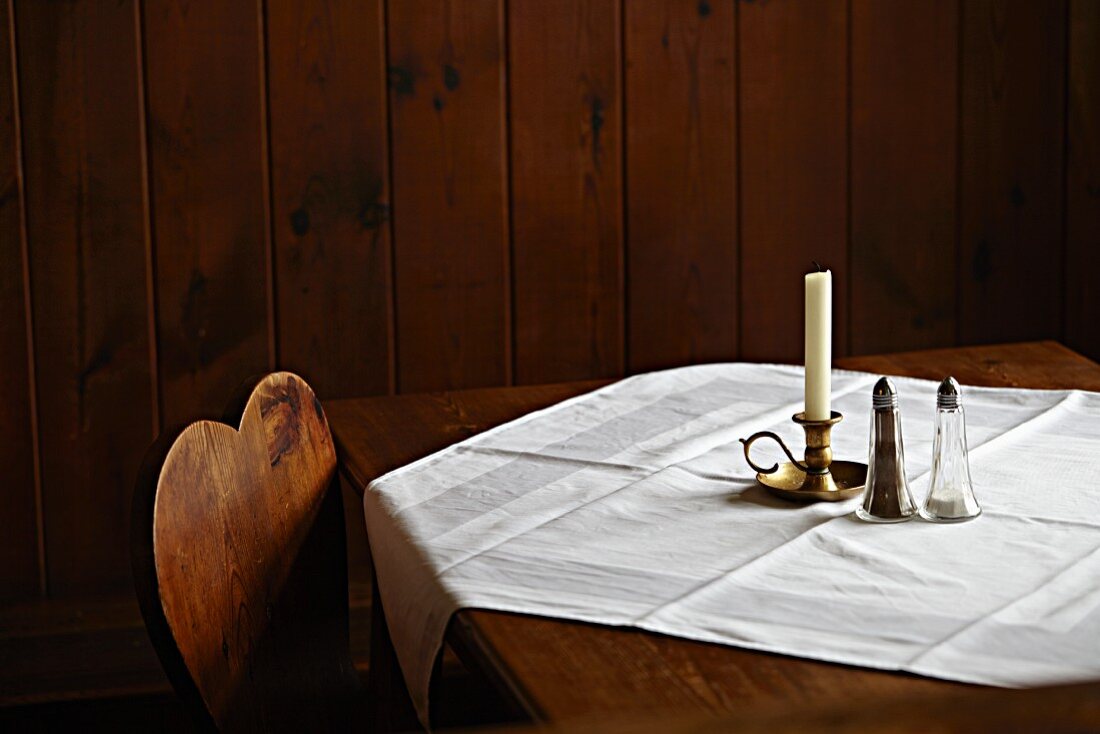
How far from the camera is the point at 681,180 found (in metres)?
2.15

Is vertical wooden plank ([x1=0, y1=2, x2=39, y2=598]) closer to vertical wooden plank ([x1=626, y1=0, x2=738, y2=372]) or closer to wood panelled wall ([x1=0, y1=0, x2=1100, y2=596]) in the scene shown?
wood panelled wall ([x1=0, y1=0, x2=1100, y2=596])

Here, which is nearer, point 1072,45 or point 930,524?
point 930,524

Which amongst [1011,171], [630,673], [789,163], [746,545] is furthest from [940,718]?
[1011,171]

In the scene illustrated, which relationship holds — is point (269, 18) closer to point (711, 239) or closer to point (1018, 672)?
point (711, 239)

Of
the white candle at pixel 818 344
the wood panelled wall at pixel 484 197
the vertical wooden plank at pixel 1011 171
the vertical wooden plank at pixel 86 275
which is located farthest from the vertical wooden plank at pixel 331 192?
→ the white candle at pixel 818 344

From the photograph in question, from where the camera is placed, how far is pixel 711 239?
218 centimetres

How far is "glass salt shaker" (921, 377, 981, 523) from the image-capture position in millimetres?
966

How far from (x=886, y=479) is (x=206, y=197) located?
50.9 inches

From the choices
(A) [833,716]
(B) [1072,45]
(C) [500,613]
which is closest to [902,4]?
(B) [1072,45]

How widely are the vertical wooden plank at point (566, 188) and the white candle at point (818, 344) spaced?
1.11m

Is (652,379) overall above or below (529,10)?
below

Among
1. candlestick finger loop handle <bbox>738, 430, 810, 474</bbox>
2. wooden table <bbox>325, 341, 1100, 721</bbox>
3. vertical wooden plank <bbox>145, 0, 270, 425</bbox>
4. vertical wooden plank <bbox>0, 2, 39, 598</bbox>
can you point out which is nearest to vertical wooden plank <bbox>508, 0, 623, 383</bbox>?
vertical wooden plank <bbox>145, 0, 270, 425</bbox>

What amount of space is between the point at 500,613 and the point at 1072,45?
1818 millimetres

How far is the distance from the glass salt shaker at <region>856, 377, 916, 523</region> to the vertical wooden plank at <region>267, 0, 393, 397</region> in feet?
3.92
